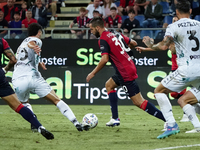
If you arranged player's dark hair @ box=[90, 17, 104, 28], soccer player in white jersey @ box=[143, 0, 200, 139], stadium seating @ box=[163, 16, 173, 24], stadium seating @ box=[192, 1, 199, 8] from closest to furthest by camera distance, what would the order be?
soccer player in white jersey @ box=[143, 0, 200, 139]
player's dark hair @ box=[90, 17, 104, 28]
stadium seating @ box=[163, 16, 173, 24]
stadium seating @ box=[192, 1, 199, 8]

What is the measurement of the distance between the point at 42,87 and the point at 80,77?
699cm

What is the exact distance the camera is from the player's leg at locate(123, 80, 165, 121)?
8078 mm

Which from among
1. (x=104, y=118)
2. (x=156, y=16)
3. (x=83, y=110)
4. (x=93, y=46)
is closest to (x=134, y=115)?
(x=104, y=118)

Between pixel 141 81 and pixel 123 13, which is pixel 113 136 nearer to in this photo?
pixel 141 81

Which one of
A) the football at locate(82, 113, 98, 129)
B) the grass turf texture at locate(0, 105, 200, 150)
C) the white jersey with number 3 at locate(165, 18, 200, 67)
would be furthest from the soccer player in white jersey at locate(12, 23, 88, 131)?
the white jersey with number 3 at locate(165, 18, 200, 67)

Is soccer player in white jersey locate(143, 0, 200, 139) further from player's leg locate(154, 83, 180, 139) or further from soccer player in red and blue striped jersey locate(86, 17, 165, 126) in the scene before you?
soccer player in red and blue striped jersey locate(86, 17, 165, 126)

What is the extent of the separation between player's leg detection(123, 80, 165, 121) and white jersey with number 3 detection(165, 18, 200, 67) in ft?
4.91

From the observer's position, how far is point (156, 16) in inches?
617

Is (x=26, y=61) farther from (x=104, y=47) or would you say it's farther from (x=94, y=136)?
(x=94, y=136)

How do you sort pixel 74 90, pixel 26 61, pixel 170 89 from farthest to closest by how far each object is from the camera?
pixel 74 90, pixel 26 61, pixel 170 89

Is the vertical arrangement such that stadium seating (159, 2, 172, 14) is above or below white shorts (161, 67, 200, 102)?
above

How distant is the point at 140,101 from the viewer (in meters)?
8.14

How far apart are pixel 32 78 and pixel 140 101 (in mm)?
2105

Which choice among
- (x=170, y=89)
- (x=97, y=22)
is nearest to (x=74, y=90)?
(x=97, y=22)
